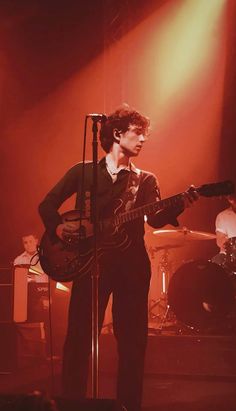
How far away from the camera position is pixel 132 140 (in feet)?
12.3

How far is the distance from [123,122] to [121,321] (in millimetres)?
1354

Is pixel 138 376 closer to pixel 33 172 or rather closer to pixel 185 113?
pixel 185 113

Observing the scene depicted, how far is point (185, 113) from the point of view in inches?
343

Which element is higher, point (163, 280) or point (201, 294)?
point (163, 280)

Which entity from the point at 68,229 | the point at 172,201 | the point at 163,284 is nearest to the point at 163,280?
the point at 163,284

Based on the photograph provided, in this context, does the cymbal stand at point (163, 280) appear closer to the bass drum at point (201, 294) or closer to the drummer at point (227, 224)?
the drummer at point (227, 224)

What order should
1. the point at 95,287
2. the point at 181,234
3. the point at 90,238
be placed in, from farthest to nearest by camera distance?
the point at 181,234 < the point at 90,238 < the point at 95,287

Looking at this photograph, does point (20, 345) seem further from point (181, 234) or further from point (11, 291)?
point (181, 234)

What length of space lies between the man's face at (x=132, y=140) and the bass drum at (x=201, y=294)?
10.3ft

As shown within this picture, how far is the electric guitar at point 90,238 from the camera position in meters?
3.49

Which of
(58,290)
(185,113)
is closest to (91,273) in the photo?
(58,290)

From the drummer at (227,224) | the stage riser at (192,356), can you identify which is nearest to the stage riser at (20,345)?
the stage riser at (192,356)

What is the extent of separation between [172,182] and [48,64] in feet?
9.85

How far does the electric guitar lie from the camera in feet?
11.4
